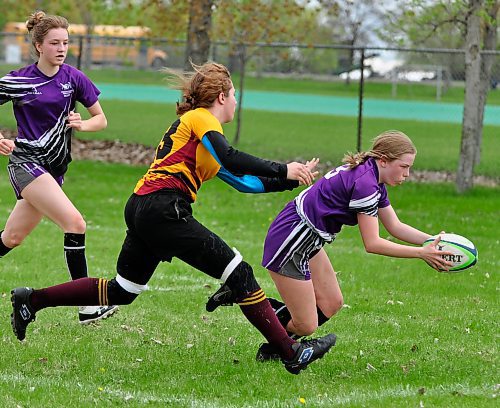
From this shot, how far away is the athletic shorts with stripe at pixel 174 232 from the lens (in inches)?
224

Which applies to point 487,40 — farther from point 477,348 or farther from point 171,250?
point 171,250

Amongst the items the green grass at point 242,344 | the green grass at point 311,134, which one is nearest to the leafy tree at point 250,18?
the green grass at point 311,134

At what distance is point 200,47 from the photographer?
710 inches

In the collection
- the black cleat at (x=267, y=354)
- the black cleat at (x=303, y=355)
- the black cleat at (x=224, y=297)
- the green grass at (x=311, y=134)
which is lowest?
the green grass at (x=311, y=134)

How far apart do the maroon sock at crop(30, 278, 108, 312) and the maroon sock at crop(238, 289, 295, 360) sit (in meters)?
0.92

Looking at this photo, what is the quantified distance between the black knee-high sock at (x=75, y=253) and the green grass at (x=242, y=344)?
45cm

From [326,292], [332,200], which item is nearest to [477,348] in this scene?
[326,292]

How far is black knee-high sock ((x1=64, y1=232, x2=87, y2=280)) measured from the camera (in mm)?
7043

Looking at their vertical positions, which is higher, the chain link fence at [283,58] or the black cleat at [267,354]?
the chain link fence at [283,58]

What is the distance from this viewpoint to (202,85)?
229 inches

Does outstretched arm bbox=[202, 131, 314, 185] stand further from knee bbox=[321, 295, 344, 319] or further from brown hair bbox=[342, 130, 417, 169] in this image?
knee bbox=[321, 295, 344, 319]

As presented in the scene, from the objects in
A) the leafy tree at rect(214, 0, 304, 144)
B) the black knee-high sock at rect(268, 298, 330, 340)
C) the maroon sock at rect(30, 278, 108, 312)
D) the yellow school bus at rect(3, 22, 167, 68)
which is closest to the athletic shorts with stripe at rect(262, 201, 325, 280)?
the black knee-high sock at rect(268, 298, 330, 340)

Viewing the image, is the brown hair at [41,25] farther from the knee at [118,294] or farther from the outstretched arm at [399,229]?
the outstretched arm at [399,229]

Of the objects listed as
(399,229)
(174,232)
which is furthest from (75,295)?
(399,229)
